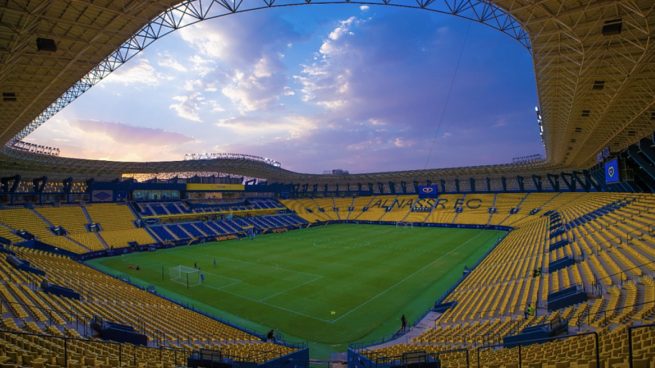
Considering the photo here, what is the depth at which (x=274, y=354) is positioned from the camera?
42.7 feet

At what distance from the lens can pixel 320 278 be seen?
29438 millimetres

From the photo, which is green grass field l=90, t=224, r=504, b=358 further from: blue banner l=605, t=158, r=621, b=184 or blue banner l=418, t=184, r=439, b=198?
blue banner l=418, t=184, r=439, b=198

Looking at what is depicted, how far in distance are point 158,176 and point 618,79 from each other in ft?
201

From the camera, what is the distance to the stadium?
11398mm

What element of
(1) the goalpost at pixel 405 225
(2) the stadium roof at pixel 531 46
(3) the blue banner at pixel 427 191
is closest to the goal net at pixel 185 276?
(2) the stadium roof at pixel 531 46

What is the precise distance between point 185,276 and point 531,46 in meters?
29.3

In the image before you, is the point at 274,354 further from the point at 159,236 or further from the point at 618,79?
the point at 159,236

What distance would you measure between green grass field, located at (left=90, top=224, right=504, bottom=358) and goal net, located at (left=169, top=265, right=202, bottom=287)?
0.74 metres

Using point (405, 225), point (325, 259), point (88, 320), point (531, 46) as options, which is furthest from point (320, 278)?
point (405, 225)

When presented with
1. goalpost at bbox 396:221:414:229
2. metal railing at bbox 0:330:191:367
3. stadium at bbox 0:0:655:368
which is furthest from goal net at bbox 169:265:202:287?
goalpost at bbox 396:221:414:229

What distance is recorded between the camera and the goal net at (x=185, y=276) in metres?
28.7

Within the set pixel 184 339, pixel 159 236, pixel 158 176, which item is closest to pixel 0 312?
pixel 184 339

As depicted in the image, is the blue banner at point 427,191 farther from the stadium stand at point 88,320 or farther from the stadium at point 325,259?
the stadium stand at point 88,320

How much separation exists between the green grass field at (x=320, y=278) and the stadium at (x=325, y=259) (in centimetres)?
21
